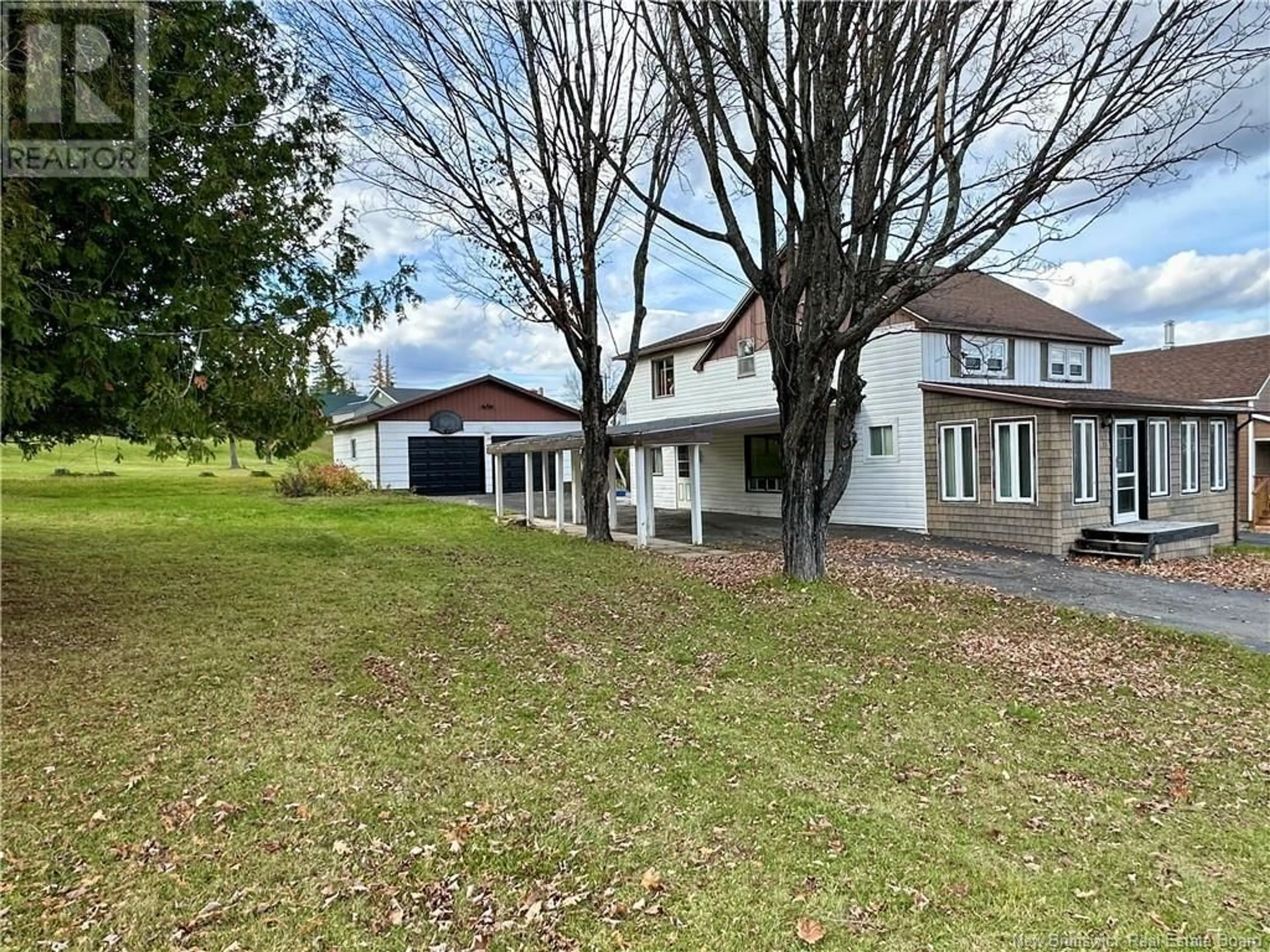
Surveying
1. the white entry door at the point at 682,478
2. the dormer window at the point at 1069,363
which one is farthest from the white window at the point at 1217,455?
the white entry door at the point at 682,478

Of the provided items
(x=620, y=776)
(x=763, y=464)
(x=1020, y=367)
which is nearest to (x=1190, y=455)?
(x=1020, y=367)

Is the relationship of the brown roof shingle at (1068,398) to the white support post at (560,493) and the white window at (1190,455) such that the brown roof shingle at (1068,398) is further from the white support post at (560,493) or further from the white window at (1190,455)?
the white support post at (560,493)

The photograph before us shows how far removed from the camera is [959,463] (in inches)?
577

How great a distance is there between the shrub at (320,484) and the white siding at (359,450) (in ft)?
5.37

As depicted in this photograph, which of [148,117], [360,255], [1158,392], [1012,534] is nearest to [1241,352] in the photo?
[1158,392]

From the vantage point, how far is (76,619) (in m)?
7.30

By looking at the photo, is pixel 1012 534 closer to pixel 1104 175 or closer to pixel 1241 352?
pixel 1104 175

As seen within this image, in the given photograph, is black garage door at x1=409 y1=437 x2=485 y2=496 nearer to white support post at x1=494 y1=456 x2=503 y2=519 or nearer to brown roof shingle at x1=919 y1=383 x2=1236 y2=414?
white support post at x1=494 y1=456 x2=503 y2=519

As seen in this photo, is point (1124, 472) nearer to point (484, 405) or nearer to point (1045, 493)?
point (1045, 493)

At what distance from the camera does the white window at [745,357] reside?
1920cm

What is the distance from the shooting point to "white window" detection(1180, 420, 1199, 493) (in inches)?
620

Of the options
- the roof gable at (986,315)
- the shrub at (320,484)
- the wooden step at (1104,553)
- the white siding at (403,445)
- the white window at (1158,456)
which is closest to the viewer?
the wooden step at (1104,553)

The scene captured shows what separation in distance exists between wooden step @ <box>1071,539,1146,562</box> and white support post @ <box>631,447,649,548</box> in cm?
769

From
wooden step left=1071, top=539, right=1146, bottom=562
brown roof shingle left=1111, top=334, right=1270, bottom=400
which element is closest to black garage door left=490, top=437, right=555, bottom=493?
wooden step left=1071, top=539, right=1146, bottom=562
